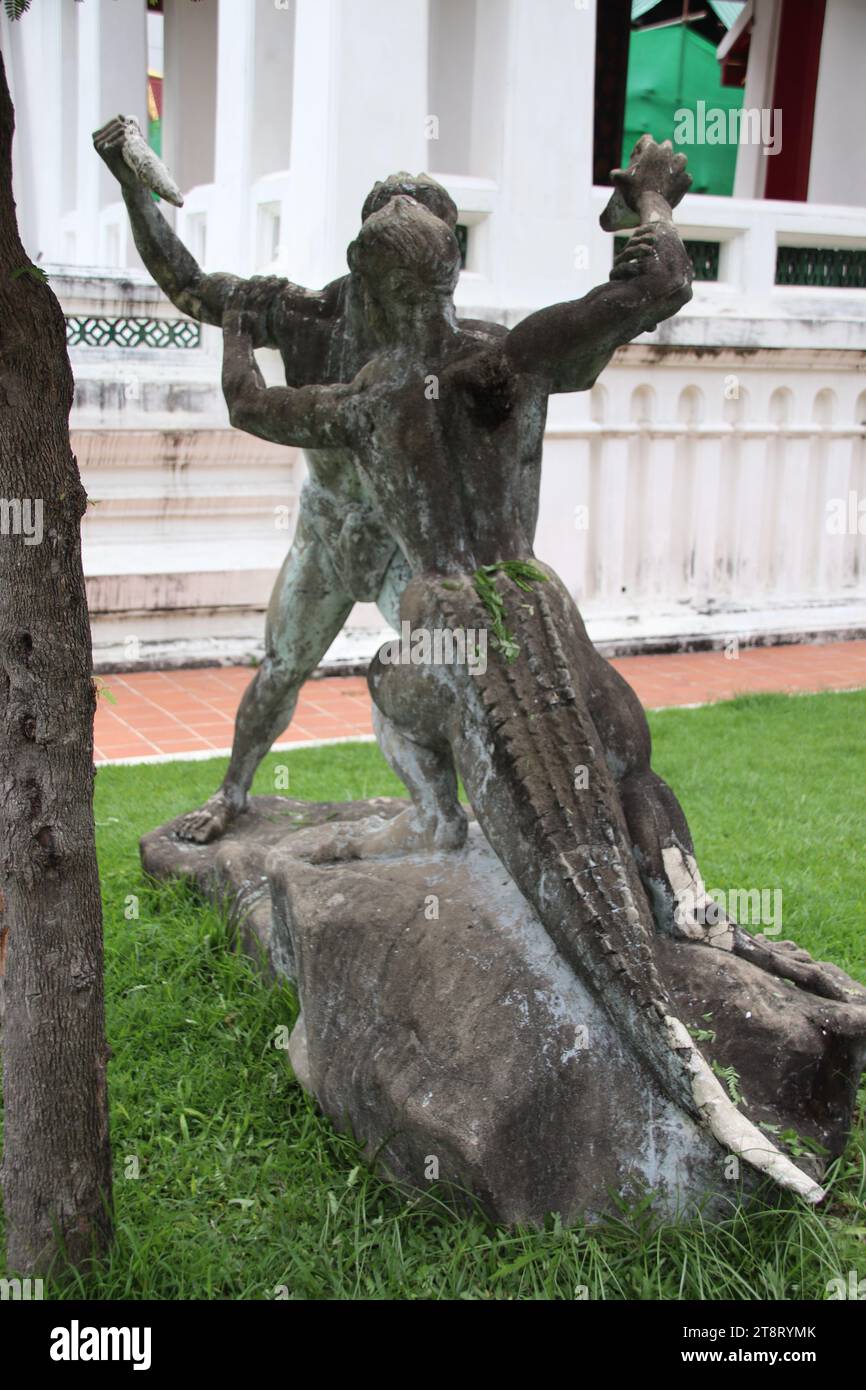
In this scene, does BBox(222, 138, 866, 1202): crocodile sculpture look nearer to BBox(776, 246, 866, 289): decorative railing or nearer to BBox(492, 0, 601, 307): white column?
BBox(492, 0, 601, 307): white column

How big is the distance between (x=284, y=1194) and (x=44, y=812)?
40.5 inches

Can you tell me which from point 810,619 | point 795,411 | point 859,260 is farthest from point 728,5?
point 810,619

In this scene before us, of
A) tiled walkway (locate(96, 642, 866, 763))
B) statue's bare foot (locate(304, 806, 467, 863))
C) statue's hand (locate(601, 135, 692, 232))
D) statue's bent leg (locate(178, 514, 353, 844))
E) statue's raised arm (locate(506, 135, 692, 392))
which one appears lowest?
tiled walkway (locate(96, 642, 866, 763))

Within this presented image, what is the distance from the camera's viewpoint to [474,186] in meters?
7.59

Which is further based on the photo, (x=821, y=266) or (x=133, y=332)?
(x=821, y=266)

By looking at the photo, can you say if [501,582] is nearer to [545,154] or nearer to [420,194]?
[420,194]

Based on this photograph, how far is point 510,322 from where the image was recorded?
7672 mm

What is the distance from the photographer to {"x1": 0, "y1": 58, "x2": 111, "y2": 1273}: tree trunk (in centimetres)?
226

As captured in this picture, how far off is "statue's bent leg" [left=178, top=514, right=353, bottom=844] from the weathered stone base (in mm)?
854

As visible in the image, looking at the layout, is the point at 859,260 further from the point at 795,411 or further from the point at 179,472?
the point at 179,472

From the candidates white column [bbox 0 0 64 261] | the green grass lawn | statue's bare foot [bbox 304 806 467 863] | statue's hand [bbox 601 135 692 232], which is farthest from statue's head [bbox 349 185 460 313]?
white column [bbox 0 0 64 261]

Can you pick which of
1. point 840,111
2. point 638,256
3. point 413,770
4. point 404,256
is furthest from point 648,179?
point 840,111

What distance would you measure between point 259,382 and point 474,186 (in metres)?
4.83

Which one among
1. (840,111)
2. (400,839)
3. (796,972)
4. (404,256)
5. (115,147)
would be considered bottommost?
(796,972)
